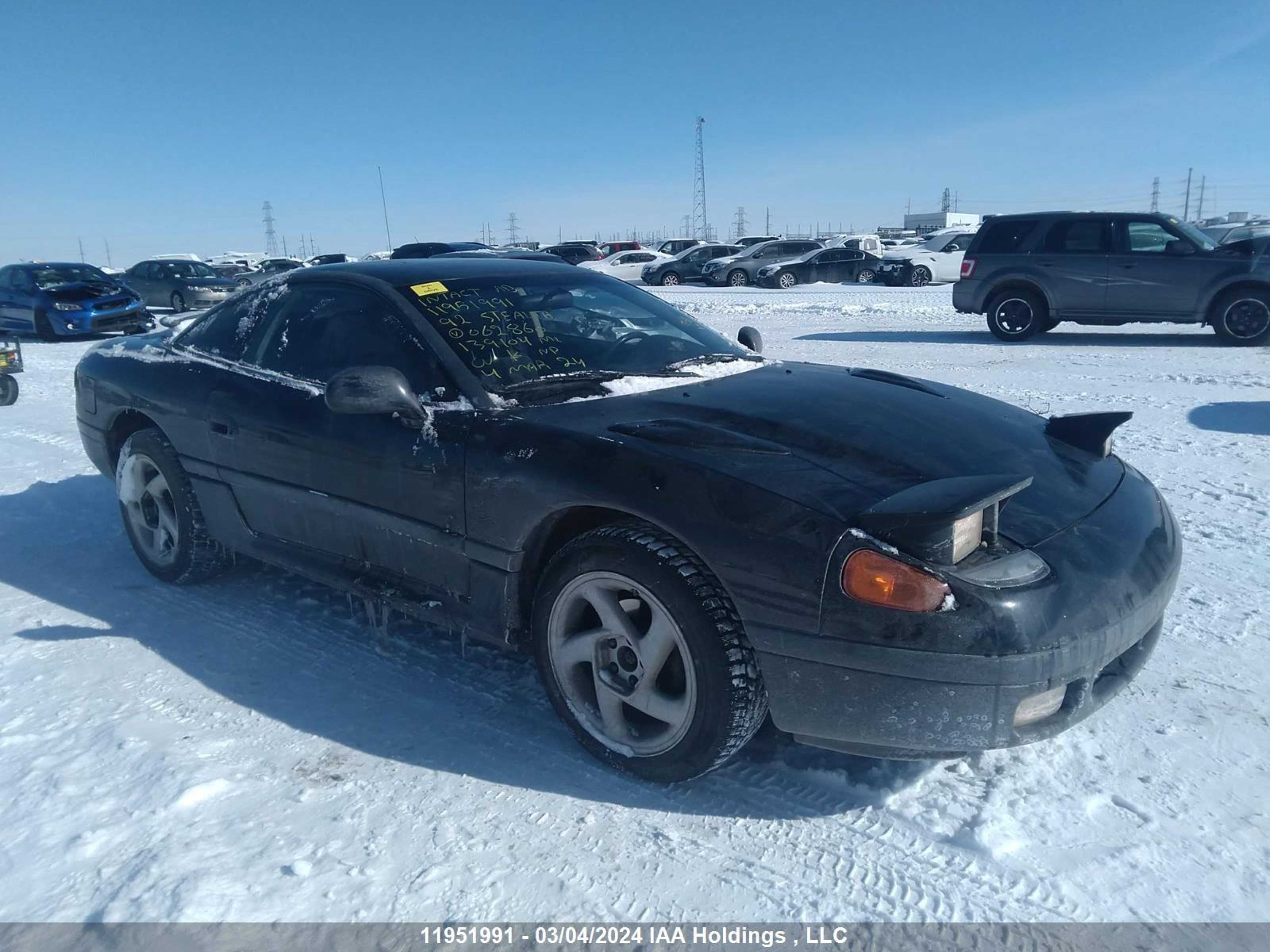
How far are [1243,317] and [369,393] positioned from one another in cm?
1131

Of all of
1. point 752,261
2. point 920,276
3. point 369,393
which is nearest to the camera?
point 369,393

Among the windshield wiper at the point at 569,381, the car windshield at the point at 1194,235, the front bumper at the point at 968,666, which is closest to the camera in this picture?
the front bumper at the point at 968,666

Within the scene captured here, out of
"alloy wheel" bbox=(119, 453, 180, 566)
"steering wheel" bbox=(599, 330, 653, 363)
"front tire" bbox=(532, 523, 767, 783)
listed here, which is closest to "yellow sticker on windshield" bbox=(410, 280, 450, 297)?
"steering wheel" bbox=(599, 330, 653, 363)

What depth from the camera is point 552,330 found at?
3.52m

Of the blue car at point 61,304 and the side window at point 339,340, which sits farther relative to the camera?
the blue car at point 61,304

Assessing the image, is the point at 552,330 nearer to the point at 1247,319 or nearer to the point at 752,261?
the point at 1247,319

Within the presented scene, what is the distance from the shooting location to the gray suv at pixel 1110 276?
1078 cm

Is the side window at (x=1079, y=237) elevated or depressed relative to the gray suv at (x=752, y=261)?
elevated

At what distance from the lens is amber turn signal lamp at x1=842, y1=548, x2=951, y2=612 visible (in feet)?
7.38

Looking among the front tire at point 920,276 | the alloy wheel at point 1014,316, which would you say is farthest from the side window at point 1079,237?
the front tire at point 920,276

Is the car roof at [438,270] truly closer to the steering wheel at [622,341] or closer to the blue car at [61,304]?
the steering wheel at [622,341]

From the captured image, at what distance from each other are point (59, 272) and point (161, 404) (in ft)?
46.5

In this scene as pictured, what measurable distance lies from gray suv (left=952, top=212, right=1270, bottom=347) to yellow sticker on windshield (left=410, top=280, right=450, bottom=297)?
9.81 meters

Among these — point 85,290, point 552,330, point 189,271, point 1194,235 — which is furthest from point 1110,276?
point 189,271
